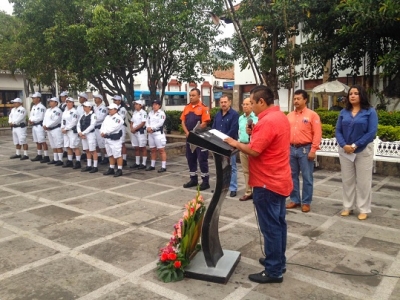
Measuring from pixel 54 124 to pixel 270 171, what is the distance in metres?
7.82

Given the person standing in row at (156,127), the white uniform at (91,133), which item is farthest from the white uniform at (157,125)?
the white uniform at (91,133)

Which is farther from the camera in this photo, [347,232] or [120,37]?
[120,37]

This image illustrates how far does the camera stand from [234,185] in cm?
631

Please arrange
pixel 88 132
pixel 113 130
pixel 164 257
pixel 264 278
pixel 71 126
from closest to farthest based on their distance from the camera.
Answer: pixel 264 278 → pixel 164 257 → pixel 113 130 → pixel 88 132 → pixel 71 126

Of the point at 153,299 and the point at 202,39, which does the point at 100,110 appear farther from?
the point at 153,299

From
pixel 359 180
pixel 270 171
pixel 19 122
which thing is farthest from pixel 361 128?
pixel 19 122

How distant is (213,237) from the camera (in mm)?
3506

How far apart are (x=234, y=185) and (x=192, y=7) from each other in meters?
5.94

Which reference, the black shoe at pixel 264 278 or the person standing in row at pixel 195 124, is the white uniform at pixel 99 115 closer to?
the person standing in row at pixel 195 124

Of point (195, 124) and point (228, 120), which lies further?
point (195, 124)

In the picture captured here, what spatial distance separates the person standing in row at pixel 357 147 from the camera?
189 inches

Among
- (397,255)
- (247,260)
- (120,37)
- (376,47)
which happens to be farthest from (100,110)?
(376,47)

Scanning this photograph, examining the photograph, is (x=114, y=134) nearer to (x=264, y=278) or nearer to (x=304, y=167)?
(x=304, y=167)

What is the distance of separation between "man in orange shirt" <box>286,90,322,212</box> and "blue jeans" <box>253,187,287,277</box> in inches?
87.3
